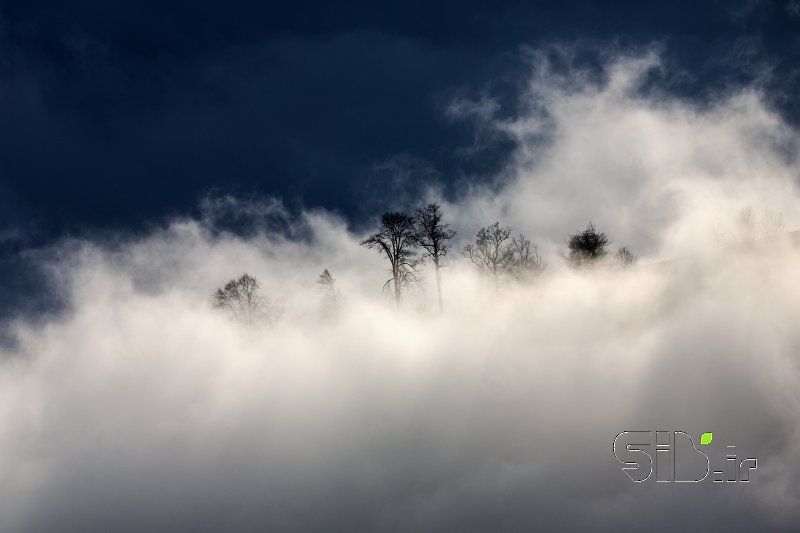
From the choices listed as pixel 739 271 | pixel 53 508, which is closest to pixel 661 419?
pixel 739 271

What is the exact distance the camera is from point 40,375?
124ft

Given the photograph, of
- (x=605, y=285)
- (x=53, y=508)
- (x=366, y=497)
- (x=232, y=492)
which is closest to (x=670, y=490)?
(x=366, y=497)

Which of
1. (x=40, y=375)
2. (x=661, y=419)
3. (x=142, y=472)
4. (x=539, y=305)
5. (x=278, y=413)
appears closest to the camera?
(x=661, y=419)

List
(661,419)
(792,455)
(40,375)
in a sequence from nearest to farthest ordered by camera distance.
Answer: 1. (792,455)
2. (661,419)
3. (40,375)

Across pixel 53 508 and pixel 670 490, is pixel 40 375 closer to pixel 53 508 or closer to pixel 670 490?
pixel 53 508

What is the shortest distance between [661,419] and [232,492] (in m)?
16.0

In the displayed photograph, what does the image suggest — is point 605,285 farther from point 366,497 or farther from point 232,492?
point 232,492

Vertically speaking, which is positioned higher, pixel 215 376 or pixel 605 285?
pixel 605 285

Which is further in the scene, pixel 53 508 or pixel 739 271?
pixel 739 271

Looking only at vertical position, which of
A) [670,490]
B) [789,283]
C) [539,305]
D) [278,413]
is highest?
[539,305]

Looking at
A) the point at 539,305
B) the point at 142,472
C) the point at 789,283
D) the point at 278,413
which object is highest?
Result: the point at 539,305

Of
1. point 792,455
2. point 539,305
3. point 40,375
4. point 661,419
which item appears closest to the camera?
point 792,455

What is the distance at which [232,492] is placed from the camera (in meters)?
22.2

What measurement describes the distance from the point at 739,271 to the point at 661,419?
10.0m
